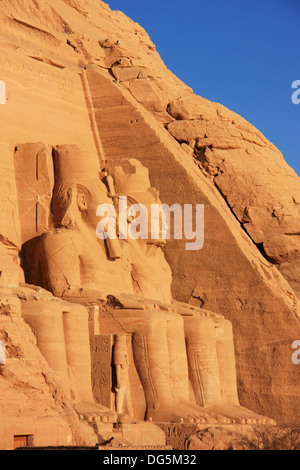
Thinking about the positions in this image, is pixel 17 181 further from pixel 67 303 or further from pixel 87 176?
pixel 67 303

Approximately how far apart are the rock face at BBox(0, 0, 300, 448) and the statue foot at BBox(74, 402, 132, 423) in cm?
4

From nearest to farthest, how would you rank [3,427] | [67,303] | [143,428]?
[3,427], [143,428], [67,303]

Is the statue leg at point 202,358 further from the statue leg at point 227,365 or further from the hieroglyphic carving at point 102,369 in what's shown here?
the hieroglyphic carving at point 102,369

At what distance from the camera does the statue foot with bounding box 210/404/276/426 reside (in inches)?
664

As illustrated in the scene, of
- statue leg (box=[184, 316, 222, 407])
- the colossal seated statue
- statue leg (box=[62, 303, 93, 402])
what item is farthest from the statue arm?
statue leg (box=[184, 316, 222, 407])

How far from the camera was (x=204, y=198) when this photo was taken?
19.6 meters

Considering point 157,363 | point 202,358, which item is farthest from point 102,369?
point 202,358

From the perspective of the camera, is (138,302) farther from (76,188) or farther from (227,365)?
(76,188)

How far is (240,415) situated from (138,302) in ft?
7.17

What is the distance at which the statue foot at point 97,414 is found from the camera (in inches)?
567

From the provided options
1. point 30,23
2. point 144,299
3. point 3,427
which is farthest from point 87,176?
point 3,427

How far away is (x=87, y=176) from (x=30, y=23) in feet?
11.8

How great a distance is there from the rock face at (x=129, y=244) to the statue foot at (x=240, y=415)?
0.03m

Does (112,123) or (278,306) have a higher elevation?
(112,123)
